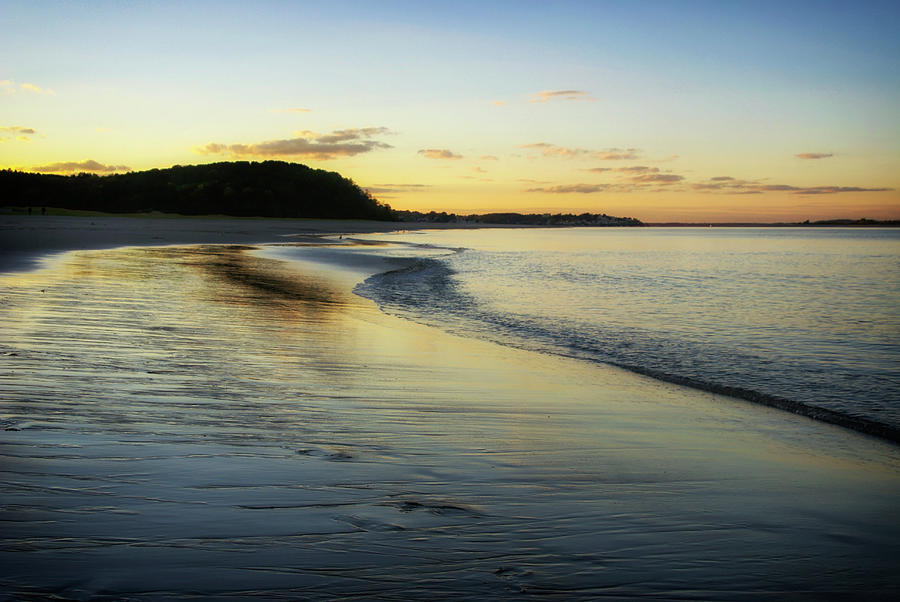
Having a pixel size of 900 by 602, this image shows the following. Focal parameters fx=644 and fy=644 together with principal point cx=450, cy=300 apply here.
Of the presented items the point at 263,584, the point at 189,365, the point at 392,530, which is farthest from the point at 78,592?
the point at 189,365

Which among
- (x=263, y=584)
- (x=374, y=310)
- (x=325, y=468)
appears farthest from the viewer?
(x=374, y=310)

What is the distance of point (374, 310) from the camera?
12391mm

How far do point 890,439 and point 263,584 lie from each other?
510 centimetres

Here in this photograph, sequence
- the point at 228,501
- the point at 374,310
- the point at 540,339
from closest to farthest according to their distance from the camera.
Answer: the point at 228,501, the point at 540,339, the point at 374,310

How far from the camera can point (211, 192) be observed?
12531cm

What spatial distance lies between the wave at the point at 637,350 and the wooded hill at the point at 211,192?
370 feet

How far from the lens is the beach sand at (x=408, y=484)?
2566 millimetres

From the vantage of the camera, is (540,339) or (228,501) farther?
(540,339)

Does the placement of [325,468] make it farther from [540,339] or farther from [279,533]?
[540,339]

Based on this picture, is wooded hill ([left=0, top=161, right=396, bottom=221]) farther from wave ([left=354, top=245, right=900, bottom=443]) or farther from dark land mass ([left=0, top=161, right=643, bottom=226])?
wave ([left=354, top=245, right=900, bottom=443])

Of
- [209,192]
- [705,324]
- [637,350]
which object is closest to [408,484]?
[637,350]

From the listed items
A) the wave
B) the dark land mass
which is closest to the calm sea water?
the wave

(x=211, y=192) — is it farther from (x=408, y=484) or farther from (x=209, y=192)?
(x=408, y=484)

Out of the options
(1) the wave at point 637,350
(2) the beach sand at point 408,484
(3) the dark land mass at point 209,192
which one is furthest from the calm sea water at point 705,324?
(3) the dark land mass at point 209,192
